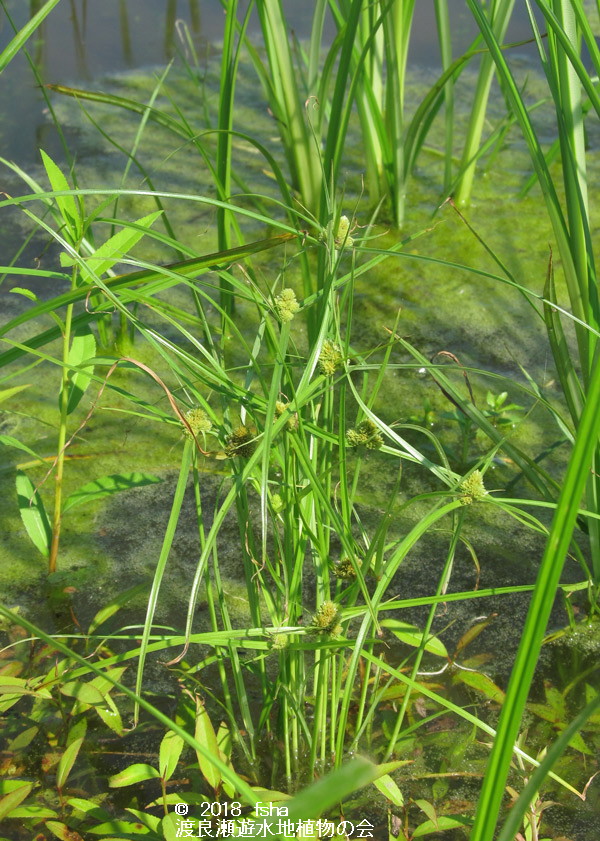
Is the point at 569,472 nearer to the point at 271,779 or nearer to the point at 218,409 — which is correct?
the point at 271,779

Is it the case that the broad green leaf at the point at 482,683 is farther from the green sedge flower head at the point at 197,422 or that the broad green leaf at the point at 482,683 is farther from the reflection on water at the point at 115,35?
the reflection on water at the point at 115,35

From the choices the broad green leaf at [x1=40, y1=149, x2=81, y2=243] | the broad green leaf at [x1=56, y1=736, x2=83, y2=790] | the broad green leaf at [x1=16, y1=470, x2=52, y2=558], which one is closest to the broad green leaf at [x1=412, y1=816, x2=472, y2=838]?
the broad green leaf at [x1=56, y1=736, x2=83, y2=790]

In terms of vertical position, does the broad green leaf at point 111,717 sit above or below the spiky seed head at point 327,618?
below

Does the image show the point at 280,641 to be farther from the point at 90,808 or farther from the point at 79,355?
the point at 79,355

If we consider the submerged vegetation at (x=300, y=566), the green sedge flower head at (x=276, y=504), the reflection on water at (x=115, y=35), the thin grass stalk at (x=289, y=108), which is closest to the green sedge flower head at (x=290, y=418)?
the submerged vegetation at (x=300, y=566)

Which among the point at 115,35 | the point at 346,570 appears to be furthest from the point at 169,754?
the point at 115,35

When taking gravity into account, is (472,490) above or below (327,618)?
above

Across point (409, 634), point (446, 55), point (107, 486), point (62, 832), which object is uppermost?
point (446, 55)
